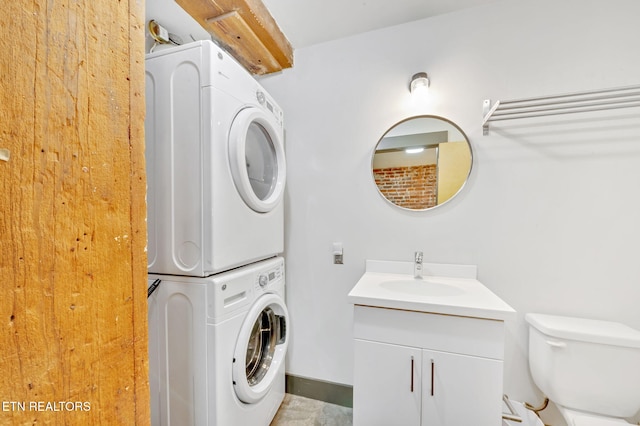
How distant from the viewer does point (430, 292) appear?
1378 millimetres

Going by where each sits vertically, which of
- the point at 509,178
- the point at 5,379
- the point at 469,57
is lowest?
the point at 5,379

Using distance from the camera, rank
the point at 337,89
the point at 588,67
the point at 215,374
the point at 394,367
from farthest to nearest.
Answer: the point at 337,89
the point at 588,67
the point at 394,367
the point at 215,374

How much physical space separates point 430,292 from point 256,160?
124 centimetres

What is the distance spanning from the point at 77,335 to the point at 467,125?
5.97 feet

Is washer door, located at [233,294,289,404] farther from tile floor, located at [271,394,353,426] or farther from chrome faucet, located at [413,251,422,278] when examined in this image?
chrome faucet, located at [413,251,422,278]

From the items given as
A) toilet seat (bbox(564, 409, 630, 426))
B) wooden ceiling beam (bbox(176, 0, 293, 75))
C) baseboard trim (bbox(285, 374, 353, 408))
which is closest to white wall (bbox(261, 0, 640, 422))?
baseboard trim (bbox(285, 374, 353, 408))

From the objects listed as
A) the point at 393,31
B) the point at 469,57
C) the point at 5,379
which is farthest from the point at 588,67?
the point at 5,379

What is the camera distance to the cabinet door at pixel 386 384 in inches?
42.2

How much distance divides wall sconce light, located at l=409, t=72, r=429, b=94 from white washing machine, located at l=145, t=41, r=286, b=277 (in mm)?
1002

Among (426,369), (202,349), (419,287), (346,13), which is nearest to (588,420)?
(426,369)

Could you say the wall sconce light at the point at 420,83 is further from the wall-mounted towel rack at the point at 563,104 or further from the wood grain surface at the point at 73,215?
the wood grain surface at the point at 73,215

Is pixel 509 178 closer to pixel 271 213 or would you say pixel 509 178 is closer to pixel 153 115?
pixel 271 213

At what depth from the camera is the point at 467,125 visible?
1427 millimetres

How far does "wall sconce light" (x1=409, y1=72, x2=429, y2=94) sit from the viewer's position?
143 cm
